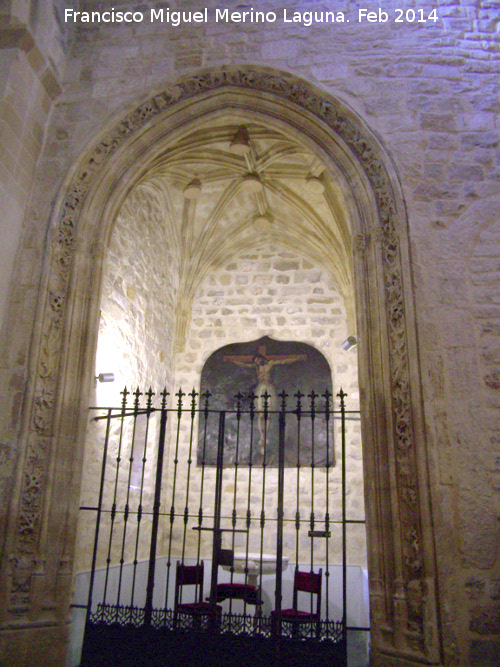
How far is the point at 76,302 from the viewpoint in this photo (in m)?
4.89

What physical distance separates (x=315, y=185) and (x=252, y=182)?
88 centimetres

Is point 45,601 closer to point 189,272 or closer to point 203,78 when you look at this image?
point 203,78

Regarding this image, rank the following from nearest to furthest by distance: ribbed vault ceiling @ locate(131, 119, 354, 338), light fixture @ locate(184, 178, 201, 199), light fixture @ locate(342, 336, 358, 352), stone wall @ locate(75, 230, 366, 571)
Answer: stone wall @ locate(75, 230, 366, 571) → ribbed vault ceiling @ locate(131, 119, 354, 338) → light fixture @ locate(342, 336, 358, 352) → light fixture @ locate(184, 178, 201, 199)

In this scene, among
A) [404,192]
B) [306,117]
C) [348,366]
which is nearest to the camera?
[404,192]

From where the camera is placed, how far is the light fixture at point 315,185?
8.05m

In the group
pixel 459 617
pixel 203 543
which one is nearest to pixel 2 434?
pixel 459 617

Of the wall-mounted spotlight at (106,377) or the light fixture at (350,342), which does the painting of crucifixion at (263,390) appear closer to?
the light fixture at (350,342)

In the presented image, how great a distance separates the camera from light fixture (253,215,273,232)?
9.18m

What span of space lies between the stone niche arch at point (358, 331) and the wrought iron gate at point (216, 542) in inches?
13.0

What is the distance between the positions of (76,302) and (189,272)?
15.5ft

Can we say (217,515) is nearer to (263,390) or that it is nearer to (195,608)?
(195,608)

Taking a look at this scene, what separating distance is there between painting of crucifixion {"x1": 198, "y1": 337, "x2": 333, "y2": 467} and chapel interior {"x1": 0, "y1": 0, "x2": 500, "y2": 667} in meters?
1.51

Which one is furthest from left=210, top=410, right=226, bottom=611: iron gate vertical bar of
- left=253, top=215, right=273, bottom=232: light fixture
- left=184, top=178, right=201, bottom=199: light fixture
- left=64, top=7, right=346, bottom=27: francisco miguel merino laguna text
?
left=253, top=215, right=273, bottom=232: light fixture

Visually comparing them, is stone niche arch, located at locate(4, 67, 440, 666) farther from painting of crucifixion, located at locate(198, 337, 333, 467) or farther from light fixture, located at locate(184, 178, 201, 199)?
painting of crucifixion, located at locate(198, 337, 333, 467)
